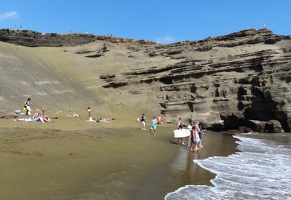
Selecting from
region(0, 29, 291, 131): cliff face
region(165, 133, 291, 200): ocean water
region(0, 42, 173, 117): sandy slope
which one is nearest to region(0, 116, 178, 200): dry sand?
region(165, 133, 291, 200): ocean water

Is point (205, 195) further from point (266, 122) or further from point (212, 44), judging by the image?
point (212, 44)

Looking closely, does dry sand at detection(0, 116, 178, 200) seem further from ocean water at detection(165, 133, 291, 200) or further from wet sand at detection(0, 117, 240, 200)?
ocean water at detection(165, 133, 291, 200)

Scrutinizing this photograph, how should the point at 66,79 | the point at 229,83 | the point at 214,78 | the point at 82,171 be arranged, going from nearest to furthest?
the point at 82,171 → the point at 229,83 → the point at 214,78 → the point at 66,79

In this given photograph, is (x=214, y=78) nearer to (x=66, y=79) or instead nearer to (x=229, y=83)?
(x=229, y=83)

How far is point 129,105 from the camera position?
35219 millimetres

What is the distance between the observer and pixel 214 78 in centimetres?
3628

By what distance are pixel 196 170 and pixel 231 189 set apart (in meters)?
2.46

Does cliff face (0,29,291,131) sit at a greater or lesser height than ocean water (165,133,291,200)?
greater

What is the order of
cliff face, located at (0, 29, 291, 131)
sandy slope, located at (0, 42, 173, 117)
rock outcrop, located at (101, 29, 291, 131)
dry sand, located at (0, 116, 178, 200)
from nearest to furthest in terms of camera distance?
dry sand, located at (0, 116, 178, 200)
sandy slope, located at (0, 42, 173, 117)
rock outcrop, located at (101, 29, 291, 131)
cliff face, located at (0, 29, 291, 131)

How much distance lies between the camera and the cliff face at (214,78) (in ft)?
109

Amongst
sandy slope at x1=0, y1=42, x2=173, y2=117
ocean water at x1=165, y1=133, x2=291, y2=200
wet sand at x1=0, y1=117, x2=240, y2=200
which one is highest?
sandy slope at x1=0, y1=42, x2=173, y2=117

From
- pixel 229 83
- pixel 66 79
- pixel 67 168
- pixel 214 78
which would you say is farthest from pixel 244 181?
pixel 66 79

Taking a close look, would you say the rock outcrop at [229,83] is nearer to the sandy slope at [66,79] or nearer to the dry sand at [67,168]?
the sandy slope at [66,79]

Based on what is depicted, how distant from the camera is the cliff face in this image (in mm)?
33375
